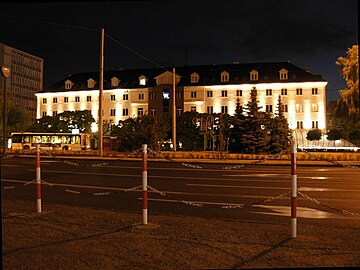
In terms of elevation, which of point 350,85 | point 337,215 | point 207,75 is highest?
point 207,75

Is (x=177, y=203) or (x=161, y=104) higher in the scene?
(x=161, y=104)

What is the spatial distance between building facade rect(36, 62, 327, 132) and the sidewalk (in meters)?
62.4

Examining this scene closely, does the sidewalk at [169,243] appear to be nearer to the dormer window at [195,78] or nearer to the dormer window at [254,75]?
the dormer window at [254,75]

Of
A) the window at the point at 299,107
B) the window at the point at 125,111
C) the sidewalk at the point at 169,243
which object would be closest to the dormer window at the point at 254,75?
the window at the point at 299,107

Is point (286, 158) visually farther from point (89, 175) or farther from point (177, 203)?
point (177, 203)

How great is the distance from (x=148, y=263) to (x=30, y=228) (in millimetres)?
2894

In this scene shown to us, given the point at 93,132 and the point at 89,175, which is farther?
the point at 93,132

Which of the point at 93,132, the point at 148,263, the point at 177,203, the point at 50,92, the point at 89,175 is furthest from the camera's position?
the point at 50,92

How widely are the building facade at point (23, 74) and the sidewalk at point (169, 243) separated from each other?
105548mm

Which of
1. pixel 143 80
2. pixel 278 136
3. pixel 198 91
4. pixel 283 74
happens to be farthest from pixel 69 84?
pixel 278 136

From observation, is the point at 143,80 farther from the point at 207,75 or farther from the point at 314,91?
the point at 314,91

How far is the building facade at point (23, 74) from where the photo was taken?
107312mm

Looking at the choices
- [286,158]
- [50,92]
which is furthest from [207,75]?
[286,158]

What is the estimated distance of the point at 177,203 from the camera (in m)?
10.9
